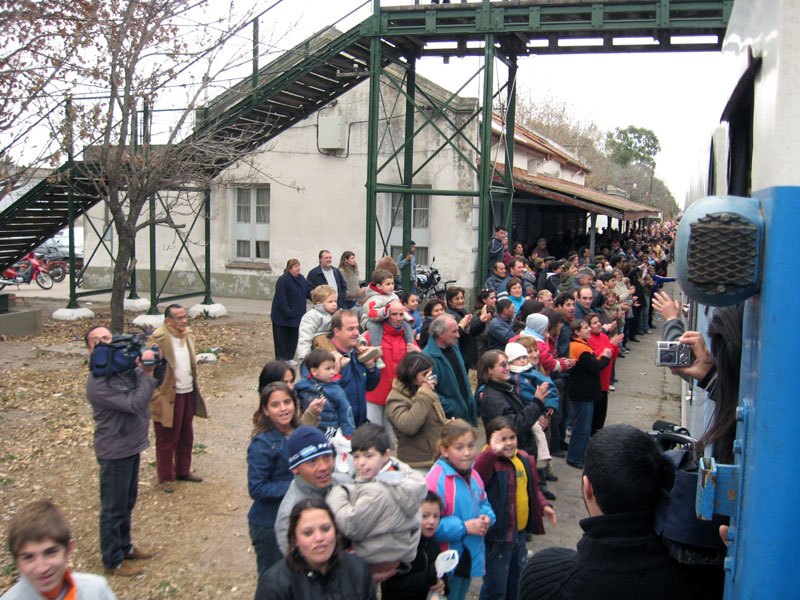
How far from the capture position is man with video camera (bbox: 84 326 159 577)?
191 inches

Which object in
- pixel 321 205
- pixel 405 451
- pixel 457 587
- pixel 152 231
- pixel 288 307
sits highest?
pixel 321 205

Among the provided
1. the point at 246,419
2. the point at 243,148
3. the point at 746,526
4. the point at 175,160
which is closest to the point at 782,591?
the point at 746,526

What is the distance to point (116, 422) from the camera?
489 centimetres

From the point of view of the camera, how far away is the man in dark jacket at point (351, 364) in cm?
572

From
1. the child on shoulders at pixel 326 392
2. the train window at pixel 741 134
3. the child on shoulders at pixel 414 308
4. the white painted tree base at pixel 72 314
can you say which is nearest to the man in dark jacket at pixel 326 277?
the child on shoulders at pixel 414 308

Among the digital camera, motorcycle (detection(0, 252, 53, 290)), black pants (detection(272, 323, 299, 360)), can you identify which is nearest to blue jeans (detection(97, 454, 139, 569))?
the digital camera

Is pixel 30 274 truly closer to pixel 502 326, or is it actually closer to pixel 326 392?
pixel 502 326

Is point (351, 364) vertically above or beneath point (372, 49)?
beneath

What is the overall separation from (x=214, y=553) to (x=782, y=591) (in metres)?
4.40

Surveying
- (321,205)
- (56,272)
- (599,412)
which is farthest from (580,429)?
(56,272)

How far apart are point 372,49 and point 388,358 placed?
317 inches

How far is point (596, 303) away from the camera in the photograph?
32.8 feet

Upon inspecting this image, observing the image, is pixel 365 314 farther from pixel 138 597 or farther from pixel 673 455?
pixel 673 455

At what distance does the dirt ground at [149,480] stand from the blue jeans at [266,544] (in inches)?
33.8
